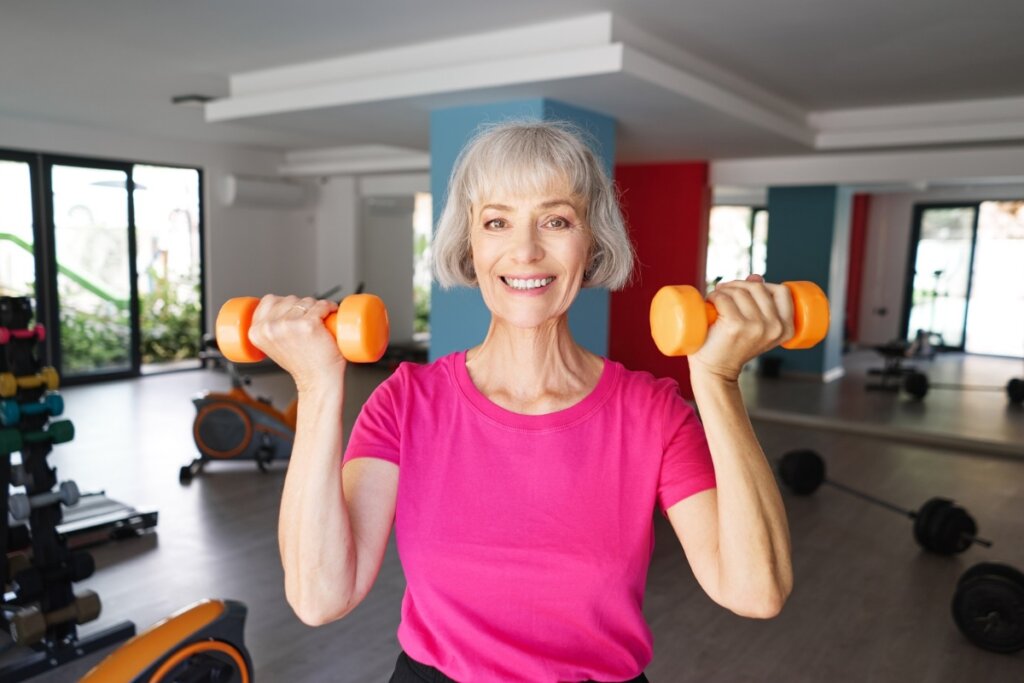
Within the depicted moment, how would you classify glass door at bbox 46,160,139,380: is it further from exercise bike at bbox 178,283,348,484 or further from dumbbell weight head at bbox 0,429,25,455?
dumbbell weight head at bbox 0,429,25,455

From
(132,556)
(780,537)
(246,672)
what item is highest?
(780,537)

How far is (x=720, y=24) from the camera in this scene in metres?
2.98

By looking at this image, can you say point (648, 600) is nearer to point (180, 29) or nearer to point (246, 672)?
point (246, 672)

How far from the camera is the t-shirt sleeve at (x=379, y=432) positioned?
33.0 inches

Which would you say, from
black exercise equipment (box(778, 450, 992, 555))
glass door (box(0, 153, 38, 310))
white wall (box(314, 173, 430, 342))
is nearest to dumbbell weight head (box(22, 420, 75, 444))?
black exercise equipment (box(778, 450, 992, 555))

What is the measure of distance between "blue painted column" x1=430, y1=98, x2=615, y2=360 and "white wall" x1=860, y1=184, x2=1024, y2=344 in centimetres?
682

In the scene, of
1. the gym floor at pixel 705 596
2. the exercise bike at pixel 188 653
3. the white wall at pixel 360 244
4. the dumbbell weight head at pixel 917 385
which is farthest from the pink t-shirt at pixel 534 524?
the white wall at pixel 360 244

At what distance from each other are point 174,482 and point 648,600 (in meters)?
2.46

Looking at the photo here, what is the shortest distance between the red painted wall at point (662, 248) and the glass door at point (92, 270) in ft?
13.7

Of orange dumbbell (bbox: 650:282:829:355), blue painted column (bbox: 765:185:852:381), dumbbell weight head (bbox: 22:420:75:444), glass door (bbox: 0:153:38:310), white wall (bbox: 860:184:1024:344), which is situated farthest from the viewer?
white wall (bbox: 860:184:1024:344)

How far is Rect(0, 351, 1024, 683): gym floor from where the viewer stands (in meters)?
2.22

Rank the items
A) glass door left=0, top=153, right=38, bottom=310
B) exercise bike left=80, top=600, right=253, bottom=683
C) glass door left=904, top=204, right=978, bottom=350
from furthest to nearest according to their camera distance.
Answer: glass door left=904, top=204, right=978, bottom=350 < glass door left=0, top=153, right=38, bottom=310 < exercise bike left=80, top=600, right=253, bottom=683

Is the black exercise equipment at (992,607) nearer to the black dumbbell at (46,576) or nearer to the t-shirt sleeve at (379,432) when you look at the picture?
the t-shirt sleeve at (379,432)

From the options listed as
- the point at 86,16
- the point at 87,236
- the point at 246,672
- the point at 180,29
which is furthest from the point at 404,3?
the point at 87,236
